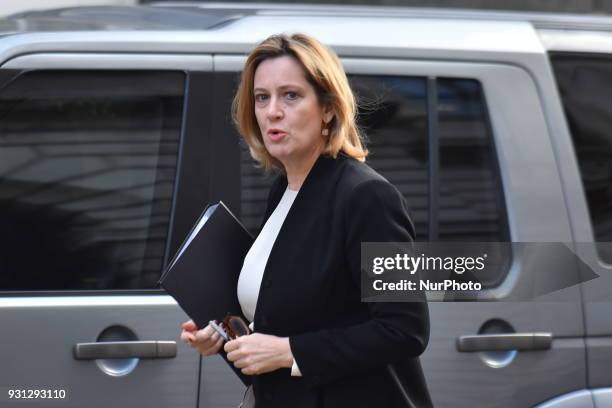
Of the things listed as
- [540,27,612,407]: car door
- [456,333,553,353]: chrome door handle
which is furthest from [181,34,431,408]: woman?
[540,27,612,407]: car door

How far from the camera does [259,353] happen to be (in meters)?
2.17

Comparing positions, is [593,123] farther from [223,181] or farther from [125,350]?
[125,350]

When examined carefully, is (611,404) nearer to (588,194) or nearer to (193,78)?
(588,194)

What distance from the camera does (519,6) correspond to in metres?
10.3

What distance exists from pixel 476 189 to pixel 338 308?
1086mm

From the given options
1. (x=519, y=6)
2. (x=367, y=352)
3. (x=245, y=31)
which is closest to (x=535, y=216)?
(x=245, y=31)

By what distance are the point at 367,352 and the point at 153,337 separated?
0.95 m

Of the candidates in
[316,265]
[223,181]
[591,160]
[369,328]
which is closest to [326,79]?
[316,265]

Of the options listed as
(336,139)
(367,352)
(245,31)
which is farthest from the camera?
(245,31)

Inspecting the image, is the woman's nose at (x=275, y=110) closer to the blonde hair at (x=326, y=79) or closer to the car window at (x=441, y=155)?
the blonde hair at (x=326, y=79)

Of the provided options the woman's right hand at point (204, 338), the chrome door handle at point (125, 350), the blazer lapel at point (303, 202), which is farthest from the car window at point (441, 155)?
the woman's right hand at point (204, 338)

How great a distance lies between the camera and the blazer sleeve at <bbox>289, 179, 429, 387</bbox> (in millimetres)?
2131

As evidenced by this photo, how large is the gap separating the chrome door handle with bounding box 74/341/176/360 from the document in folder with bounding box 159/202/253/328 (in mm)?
593

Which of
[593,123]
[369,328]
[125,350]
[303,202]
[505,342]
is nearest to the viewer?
[369,328]
